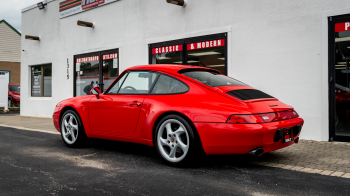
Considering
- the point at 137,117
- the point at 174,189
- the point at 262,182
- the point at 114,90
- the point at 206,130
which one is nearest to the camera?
the point at 174,189

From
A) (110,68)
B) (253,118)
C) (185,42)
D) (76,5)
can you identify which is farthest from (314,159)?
(76,5)

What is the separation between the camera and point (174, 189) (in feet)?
10.4

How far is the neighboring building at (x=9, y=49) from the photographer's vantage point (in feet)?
95.8

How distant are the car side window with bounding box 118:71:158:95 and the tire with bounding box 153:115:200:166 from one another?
2.26 ft

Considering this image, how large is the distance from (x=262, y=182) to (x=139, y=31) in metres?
7.54

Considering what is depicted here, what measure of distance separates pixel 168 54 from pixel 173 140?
552 cm

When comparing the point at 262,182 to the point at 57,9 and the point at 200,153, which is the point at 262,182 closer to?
the point at 200,153

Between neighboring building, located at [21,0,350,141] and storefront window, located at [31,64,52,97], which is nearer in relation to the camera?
neighboring building, located at [21,0,350,141]

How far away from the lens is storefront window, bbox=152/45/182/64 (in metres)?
8.99

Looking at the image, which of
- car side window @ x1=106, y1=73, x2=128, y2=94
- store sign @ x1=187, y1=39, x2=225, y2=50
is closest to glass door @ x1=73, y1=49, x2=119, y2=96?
store sign @ x1=187, y1=39, x2=225, y2=50

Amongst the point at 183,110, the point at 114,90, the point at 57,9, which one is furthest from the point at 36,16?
the point at 183,110

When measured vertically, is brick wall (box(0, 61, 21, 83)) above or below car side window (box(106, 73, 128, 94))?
above

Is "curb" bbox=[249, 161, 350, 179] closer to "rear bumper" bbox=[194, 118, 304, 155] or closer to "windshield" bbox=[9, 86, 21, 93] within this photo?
"rear bumper" bbox=[194, 118, 304, 155]

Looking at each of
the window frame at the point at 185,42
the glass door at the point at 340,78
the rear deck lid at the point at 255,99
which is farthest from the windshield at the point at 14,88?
the rear deck lid at the point at 255,99
